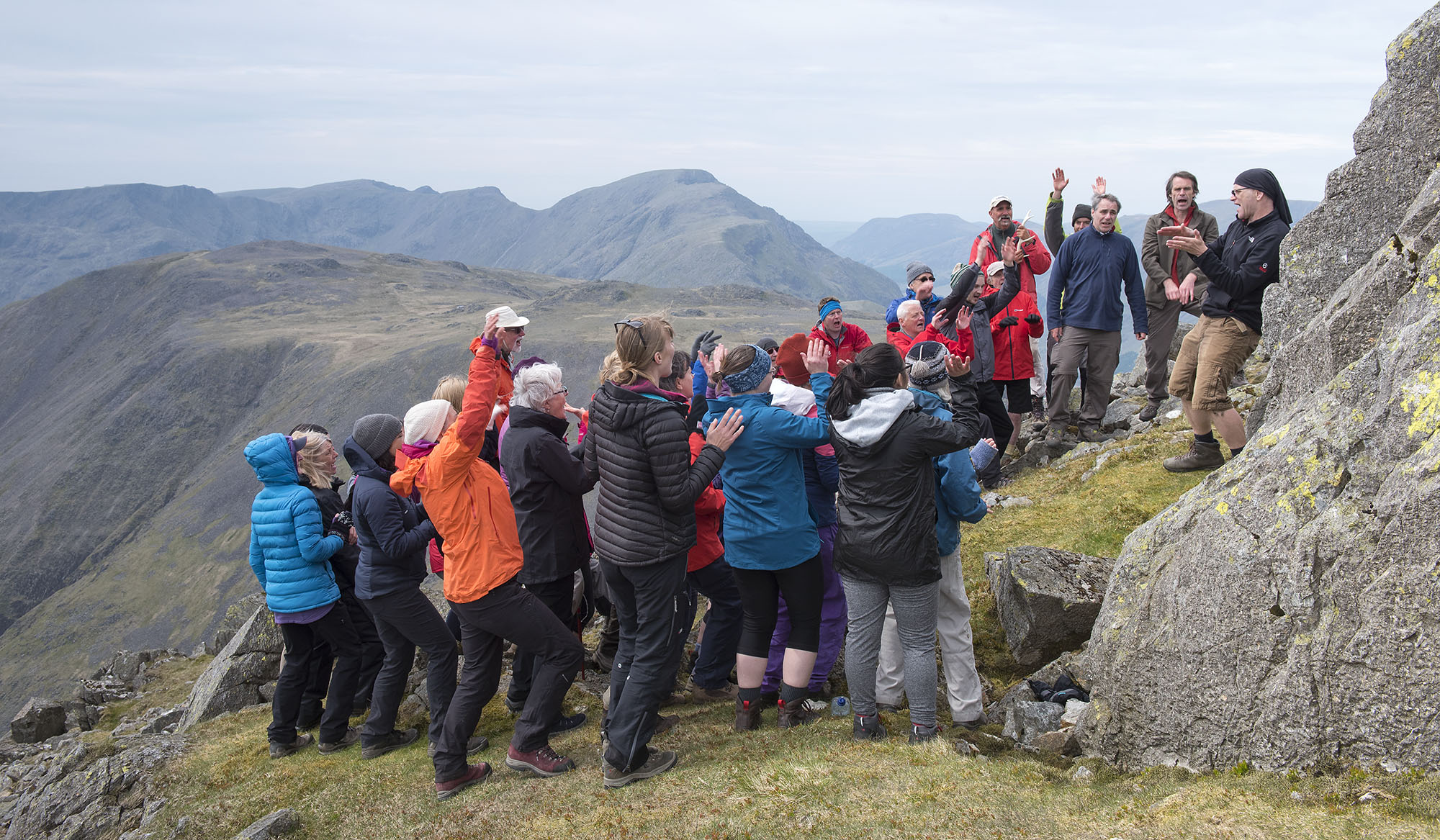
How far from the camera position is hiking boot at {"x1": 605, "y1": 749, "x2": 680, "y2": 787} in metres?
6.46

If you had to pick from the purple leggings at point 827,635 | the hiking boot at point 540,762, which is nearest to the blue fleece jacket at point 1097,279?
the purple leggings at point 827,635

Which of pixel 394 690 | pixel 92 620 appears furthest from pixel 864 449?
pixel 92 620

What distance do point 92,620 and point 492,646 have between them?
67.2 meters

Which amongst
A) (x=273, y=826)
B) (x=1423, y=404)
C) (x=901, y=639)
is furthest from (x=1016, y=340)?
(x=273, y=826)

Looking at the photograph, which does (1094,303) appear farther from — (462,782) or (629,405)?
(462,782)

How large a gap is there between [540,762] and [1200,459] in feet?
29.7

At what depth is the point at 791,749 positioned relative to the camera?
6695mm

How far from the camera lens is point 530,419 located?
24.3 ft

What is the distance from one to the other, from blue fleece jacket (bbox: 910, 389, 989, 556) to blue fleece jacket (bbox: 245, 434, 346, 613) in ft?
21.3

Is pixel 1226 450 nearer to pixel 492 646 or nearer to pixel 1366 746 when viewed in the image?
pixel 1366 746

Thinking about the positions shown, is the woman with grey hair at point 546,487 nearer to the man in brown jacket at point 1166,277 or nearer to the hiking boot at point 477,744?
the hiking boot at point 477,744

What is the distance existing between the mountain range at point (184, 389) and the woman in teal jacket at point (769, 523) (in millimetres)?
45686

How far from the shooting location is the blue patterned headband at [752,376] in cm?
674

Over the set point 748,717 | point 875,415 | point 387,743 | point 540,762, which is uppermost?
point 875,415
